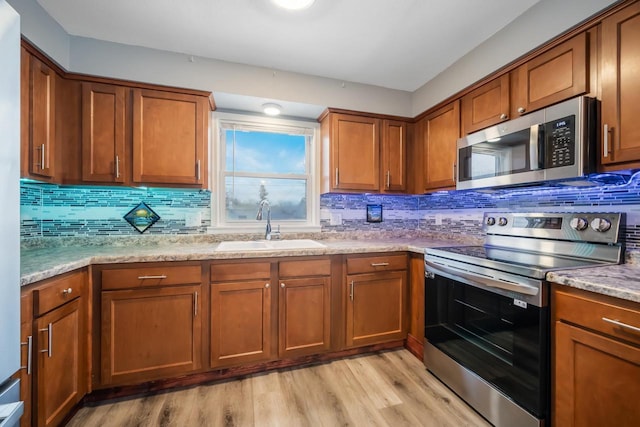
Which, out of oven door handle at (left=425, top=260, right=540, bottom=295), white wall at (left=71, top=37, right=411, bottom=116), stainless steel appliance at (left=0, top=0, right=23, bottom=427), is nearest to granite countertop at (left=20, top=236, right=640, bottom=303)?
oven door handle at (left=425, top=260, right=540, bottom=295)

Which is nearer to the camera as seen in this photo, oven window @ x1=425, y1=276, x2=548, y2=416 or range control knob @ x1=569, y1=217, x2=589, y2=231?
oven window @ x1=425, y1=276, x2=548, y2=416

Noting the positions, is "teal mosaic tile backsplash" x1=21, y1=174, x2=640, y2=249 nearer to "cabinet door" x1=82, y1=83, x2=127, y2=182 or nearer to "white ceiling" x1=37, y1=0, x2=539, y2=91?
"cabinet door" x1=82, y1=83, x2=127, y2=182

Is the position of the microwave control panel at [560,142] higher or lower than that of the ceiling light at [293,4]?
→ lower

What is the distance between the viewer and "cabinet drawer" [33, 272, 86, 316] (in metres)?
1.20

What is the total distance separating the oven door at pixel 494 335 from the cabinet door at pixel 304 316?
0.77m

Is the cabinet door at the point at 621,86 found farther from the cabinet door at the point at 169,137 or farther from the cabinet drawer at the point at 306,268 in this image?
the cabinet door at the point at 169,137

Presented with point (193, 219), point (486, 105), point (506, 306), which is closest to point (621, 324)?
point (506, 306)

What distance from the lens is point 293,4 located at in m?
1.50

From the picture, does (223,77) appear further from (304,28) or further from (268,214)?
(268,214)

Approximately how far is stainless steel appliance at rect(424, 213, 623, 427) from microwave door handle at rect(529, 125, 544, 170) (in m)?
0.42

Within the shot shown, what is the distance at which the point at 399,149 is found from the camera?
2.56m

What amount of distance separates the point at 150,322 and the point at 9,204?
3.80 feet

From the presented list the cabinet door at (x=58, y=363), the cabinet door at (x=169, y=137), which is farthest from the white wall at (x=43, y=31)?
the cabinet door at (x=58, y=363)

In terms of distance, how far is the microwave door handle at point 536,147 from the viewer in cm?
146
